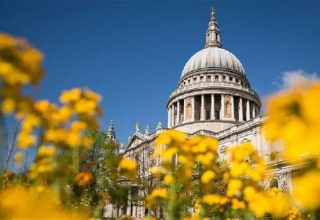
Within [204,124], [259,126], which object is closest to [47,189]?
[259,126]

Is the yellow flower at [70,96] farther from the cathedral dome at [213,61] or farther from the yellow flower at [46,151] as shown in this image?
the cathedral dome at [213,61]

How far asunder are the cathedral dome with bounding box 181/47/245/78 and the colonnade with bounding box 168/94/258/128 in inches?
354

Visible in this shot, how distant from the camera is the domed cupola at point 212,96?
62.3m

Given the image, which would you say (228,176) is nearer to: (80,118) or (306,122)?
(80,118)

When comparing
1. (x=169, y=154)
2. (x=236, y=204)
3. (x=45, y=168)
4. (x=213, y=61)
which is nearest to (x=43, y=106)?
(x=45, y=168)

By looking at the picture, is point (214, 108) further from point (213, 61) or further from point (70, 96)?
point (70, 96)

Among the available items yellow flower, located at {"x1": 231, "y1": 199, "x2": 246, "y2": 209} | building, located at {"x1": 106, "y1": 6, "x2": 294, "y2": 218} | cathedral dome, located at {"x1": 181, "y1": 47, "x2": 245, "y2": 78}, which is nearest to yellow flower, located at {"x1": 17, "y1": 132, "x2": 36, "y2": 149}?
yellow flower, located at {"x1": 231, "y1": 199, "x2": 246, "y2": 209}

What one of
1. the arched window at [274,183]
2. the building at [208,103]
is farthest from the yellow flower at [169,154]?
the building at [208,103]

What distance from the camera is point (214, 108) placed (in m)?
63.8

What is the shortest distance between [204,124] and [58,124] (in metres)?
57.6

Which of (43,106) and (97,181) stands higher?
(43,106)

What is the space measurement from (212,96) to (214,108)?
93.1 inches

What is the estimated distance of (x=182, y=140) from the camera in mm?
4793

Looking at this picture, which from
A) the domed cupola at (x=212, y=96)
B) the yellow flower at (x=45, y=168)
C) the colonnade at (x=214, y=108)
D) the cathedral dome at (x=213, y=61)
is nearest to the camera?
the yellow flower at (x=45, y=168)
